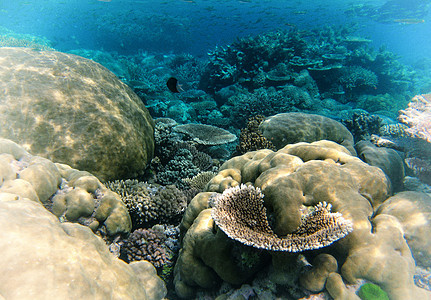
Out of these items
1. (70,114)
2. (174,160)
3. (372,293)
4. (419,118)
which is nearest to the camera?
(372,293)

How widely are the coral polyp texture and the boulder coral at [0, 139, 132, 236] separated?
635cm

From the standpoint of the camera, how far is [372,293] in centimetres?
190

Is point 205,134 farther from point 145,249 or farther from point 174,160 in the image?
point 145,249

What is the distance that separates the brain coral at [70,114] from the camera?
3412mm

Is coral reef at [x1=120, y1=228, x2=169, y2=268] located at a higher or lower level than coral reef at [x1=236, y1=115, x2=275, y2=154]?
lower

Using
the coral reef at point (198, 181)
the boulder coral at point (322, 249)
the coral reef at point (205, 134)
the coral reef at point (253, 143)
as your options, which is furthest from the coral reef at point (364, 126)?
the coral reef at point (198, 181)

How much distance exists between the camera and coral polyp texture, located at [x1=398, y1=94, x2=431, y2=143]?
4746 millimetres

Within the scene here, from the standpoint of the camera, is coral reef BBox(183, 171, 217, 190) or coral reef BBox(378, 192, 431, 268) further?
coral reef BBox(183, 171, 217, 190)

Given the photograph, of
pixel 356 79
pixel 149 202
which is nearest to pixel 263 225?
pixel 149 202

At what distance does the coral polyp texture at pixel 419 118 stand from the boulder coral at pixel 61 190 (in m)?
6.35

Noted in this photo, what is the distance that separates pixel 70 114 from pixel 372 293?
484cm

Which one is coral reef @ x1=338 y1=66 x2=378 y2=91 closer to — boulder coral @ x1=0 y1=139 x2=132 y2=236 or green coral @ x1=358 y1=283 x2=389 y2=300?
green coral @ x1=358 y1=283 x2=389 y2=300

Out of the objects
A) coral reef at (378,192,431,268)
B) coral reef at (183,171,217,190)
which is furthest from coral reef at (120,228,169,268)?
coral reef at (378,192,431,268)

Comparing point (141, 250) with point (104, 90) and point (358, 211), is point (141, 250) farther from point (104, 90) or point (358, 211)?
point (104, 90)
